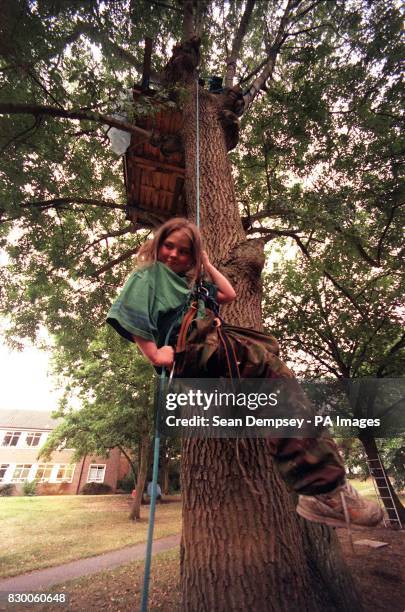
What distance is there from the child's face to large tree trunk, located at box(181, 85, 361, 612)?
1.41m

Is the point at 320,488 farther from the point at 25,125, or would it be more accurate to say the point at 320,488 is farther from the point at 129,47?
the point at 129,47

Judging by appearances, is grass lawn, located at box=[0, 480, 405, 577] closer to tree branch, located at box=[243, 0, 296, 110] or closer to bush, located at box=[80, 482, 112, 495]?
tree branch, located at box=[243, 0, 296, 110]

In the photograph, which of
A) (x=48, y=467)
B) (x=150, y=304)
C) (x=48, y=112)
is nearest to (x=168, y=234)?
(x=150, y=304)

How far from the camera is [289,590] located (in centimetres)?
198

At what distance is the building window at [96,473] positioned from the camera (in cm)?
3388

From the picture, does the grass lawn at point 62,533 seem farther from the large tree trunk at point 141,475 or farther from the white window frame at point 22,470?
the white window frame at point 22,470

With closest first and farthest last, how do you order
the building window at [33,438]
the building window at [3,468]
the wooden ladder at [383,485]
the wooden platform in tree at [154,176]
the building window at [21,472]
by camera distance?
1. the wooden platform in tree at [154,176]
2. the wooden ladder at [383,485]
3. the building window at [3,468]
4. the building window at [21,472]
5. the building window at [33,438]

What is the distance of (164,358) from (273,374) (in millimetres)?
674

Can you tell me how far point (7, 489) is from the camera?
31.4 metres

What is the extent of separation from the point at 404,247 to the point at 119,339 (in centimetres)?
827

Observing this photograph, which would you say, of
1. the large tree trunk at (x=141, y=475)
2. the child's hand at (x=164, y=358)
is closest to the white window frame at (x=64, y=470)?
the large tree trunk at (x=141, y=475)

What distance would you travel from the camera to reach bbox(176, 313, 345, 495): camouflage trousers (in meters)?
1.63

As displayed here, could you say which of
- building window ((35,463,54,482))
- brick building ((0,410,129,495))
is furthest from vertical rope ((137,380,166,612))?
building window ((35,463,54,482))

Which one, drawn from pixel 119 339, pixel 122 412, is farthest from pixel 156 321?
pixel 122 412
